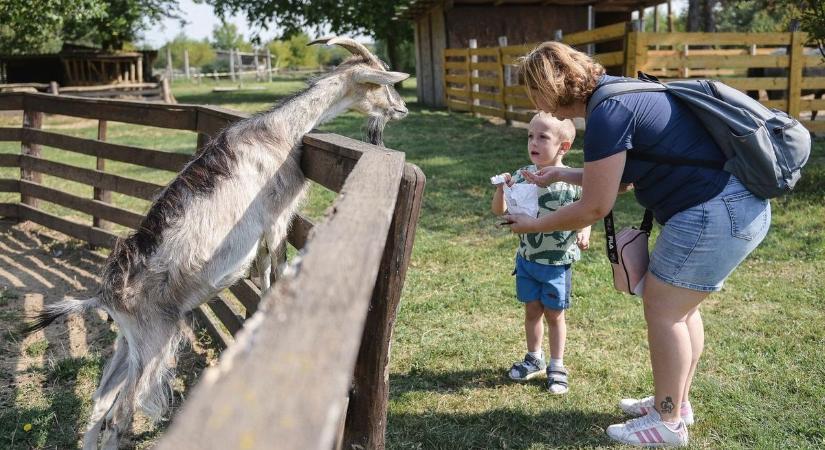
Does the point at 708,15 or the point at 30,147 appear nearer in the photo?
the point at 30,147

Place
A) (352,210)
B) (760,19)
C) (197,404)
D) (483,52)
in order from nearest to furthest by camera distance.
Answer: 1. (197,404)
2. (352,210)
3. (483,52)
4. (760,19)

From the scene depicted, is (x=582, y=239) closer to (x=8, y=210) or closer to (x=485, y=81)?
(x=8, y=210)

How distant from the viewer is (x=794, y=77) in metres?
11.1

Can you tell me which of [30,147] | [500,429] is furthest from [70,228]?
[500,429]

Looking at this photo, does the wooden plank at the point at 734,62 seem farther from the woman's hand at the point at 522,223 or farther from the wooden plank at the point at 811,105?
the woman's hand at the point at 522,223

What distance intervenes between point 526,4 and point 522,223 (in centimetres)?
1848

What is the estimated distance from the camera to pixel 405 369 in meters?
4.31

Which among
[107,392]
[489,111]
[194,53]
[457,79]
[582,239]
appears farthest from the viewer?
[194,53]

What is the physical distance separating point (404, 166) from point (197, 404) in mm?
1538

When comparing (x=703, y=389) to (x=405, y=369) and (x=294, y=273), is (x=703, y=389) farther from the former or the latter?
(x=294, y=273)

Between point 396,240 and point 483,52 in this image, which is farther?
point 483,52

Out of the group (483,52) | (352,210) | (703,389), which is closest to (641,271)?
(703,389)

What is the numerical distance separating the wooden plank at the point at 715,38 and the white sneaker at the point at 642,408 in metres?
8.06

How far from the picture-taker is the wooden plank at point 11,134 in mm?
7996
